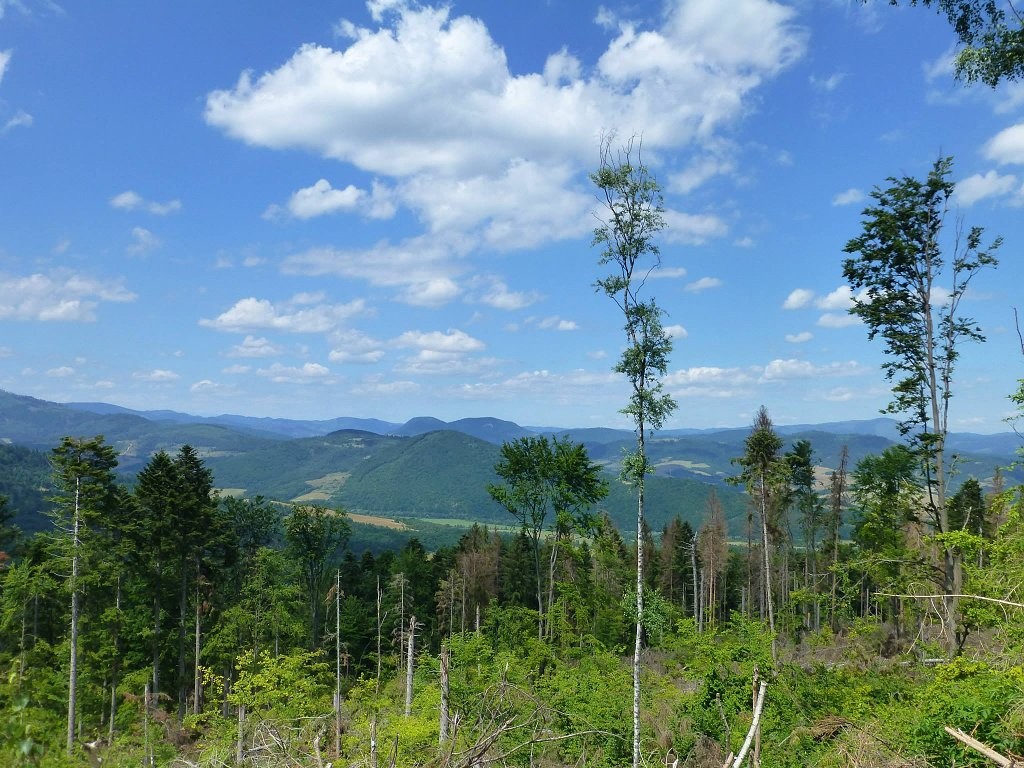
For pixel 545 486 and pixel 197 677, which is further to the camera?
pixel 197 677

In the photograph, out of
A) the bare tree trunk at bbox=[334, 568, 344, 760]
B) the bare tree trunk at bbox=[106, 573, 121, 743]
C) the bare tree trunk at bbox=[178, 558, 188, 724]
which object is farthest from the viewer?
the bare tree trunk at bbox=[178, 558, 188, 724]

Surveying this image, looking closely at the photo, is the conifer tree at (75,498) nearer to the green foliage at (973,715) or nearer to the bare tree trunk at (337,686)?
the bare tree trunk at (337,686)

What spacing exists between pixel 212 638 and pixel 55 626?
30.5 ft

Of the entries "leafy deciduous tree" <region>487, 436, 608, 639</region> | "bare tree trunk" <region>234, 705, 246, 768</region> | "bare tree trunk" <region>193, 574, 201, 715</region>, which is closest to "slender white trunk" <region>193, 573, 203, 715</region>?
"bare tree trunk" <region>193, 574, 201, 715</region>

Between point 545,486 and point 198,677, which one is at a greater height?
point 545,486

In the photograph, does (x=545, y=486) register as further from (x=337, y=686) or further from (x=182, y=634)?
(x=182, y=634)

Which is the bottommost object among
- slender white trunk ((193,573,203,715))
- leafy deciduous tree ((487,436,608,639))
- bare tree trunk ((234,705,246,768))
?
slender white trunk ((193,573,203,715))

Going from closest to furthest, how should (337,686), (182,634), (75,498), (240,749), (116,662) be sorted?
(240,749) < (75,498) < (337,686) < (116,662) < (182,634)

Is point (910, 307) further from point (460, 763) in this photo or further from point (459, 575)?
point (459, 575)

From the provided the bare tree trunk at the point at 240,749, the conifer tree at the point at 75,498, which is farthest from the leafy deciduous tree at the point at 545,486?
the conifer tree at the point at 75,498

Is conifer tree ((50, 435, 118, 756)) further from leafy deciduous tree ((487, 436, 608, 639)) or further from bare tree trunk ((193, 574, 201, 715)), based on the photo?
leafy deciduous tree ((487, 436, 608, 639))

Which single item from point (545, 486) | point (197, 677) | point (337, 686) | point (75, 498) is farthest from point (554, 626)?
point (75, 498)

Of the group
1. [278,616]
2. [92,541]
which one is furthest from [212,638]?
[92,541]

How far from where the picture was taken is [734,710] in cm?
1402
